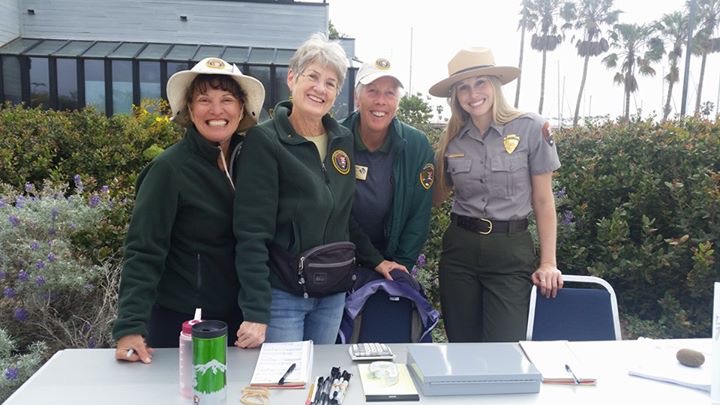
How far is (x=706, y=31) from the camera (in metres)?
32.4

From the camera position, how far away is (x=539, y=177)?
2740 mm

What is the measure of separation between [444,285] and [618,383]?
3.62 feet

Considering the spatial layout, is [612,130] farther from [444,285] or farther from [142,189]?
[142,189]

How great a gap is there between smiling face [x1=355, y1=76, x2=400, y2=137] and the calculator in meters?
1.10

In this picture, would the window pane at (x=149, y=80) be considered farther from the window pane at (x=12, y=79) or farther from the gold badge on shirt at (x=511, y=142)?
the gold badge on shirt at (x=511, y=142)

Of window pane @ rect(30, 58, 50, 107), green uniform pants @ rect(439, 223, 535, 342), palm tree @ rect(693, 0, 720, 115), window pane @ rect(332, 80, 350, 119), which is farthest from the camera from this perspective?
palm tree @ rect(693, 0, 720, 115)

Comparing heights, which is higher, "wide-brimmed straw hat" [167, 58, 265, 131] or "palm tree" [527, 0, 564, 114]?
"palm tree" [527, 0, 564, 114]

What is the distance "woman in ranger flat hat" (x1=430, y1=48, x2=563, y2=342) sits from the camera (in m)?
2.69

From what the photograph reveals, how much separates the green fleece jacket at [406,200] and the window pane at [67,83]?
13360mm

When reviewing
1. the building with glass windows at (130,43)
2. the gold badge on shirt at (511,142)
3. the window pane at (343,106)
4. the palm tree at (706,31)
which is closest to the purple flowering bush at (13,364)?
the gold badge on shirt at (511,142)

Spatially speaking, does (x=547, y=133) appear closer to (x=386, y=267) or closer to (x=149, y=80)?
(x=386, y=267)

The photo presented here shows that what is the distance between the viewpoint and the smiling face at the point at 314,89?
89.6 inches

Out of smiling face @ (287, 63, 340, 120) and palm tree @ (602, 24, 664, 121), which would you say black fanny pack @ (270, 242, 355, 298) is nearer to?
smiling face @ (287, 63, 340, 120)

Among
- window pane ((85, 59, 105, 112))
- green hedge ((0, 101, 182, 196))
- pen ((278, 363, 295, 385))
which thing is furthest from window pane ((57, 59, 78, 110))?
pen ((278, 363, 295, 385))
